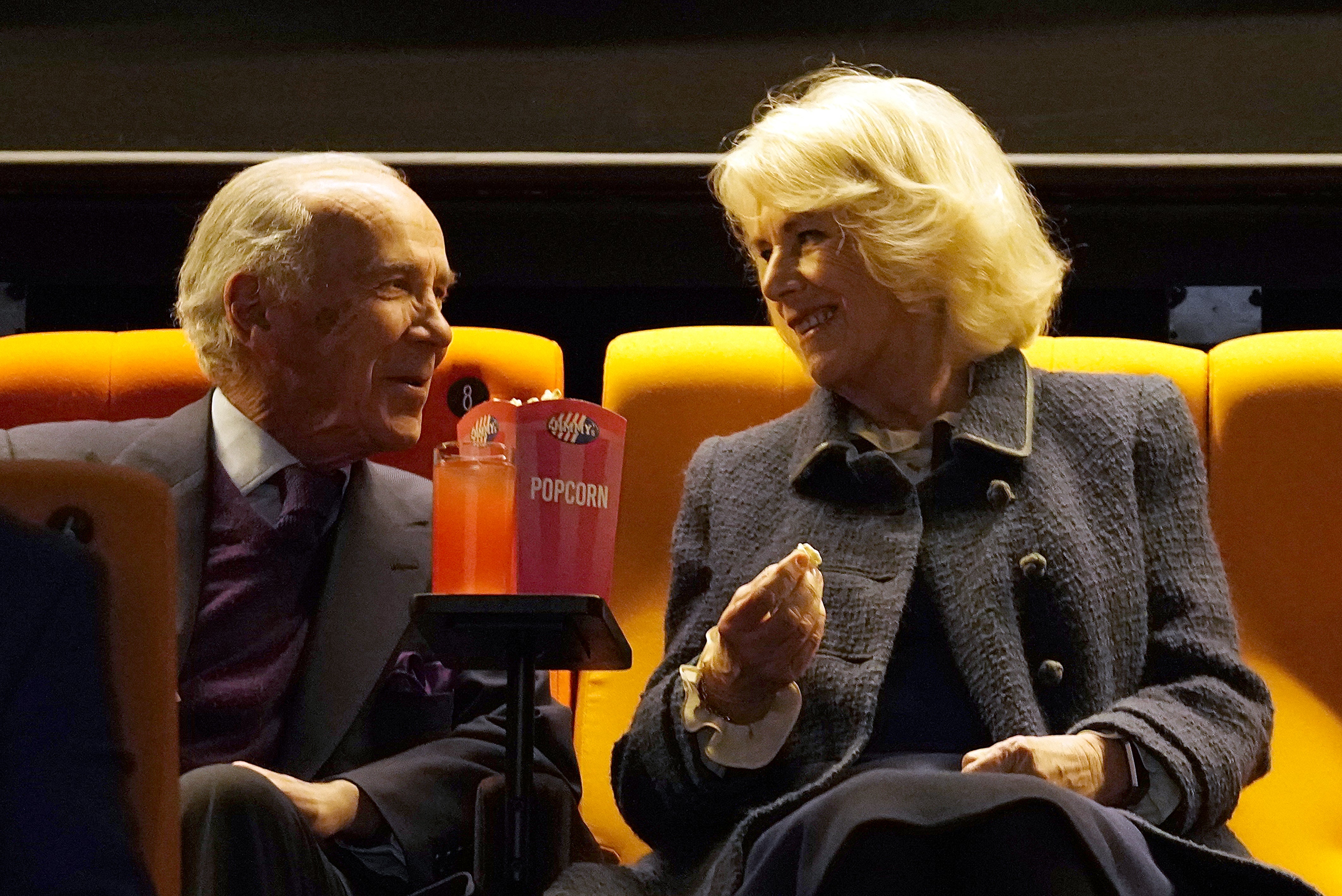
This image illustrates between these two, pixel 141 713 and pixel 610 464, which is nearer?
pixel 141 713

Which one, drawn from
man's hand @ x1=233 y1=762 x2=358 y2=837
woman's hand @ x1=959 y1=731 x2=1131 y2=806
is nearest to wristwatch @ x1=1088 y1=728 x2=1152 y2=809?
woman's hand @ x1=959 y1=731 x2=1131 y2=806

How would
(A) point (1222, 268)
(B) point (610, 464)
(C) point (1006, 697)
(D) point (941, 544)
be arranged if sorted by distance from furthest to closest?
(A) point (1222, 268), (D) point (941, 544), (C) point (1006, 697), (B) point (610, 464)

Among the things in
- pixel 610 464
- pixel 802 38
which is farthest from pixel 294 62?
pixel 610 464

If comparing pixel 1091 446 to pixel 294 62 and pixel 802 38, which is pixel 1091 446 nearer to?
pixel 802 38

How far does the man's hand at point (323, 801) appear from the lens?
132 cm

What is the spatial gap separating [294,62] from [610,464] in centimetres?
127

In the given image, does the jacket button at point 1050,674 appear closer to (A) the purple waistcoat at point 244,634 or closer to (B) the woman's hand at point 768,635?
(B) the woman's hand at point 768,635

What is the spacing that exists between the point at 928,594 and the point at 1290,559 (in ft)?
1.73

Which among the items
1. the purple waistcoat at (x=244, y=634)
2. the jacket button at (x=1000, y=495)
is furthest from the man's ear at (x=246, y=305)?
the jacket button at (x=1000, y=495)

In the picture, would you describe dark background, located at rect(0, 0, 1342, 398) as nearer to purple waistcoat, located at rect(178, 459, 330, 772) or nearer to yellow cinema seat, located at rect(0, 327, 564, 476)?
yellow cinema seat, located at rect(0, 327, 564, 476)

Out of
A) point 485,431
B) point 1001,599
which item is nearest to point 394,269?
point 485,431

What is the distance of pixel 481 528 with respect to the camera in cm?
125

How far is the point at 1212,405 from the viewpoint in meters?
1.86

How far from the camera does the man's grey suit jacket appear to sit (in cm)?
144
